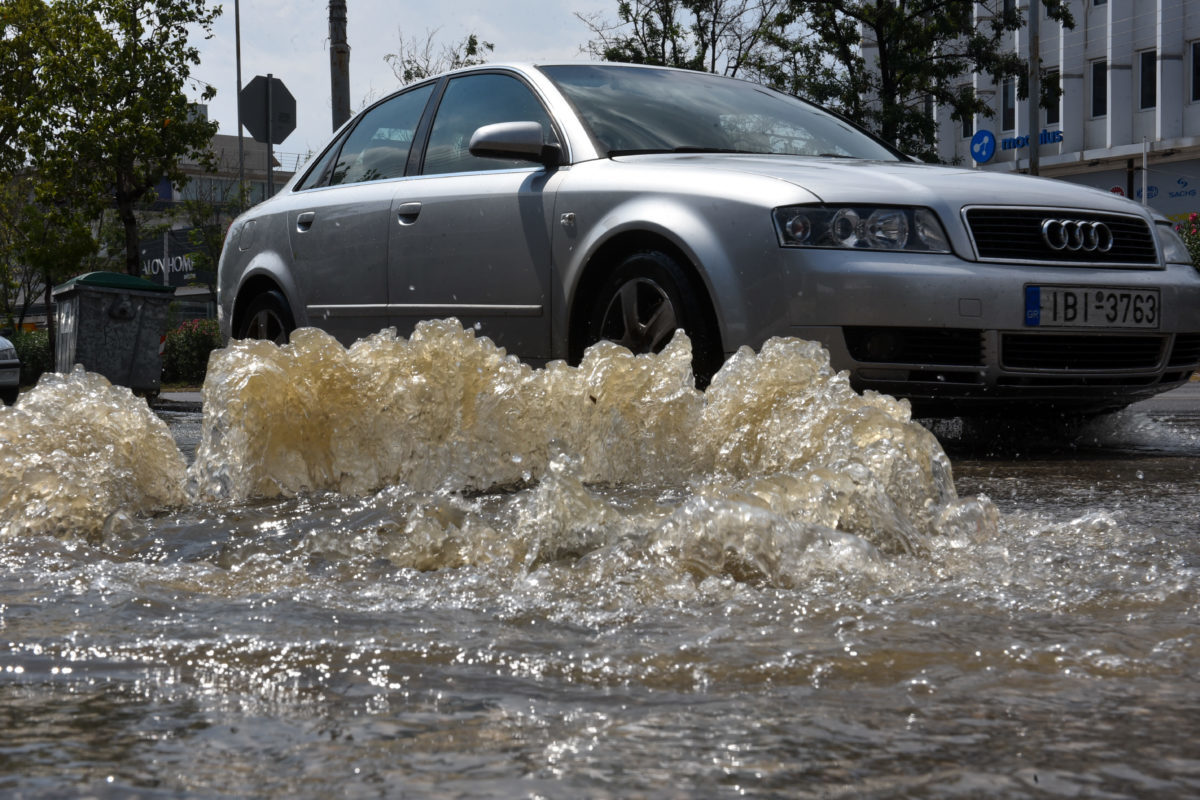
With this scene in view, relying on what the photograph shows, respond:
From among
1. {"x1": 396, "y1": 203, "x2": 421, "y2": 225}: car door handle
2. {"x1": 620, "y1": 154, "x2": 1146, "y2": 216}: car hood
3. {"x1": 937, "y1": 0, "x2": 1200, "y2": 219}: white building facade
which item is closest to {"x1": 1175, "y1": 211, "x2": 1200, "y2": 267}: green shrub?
{"x1": 937, "y1": 0, "x2": 1200, "y2": 219}: white building facade

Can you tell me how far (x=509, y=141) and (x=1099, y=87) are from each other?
4045 cm

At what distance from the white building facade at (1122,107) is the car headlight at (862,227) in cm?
3326

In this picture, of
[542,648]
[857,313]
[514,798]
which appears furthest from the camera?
[857,313]

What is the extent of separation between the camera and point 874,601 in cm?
265

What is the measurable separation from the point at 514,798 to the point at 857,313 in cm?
374

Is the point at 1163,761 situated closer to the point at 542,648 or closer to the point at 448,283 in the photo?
the point at 542,648

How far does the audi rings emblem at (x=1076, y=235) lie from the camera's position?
554 centimetres

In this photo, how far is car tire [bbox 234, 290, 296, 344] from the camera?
7.32 metres

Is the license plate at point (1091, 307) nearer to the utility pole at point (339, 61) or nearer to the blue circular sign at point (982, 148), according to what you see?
the utility pole at point (339, 61)

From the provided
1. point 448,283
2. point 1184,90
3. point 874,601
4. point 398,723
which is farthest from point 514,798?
point 1184,90

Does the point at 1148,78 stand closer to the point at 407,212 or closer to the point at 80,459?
the point at 407,212

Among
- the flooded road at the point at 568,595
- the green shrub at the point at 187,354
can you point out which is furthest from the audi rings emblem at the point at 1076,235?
the green shrub at the point at 187,354

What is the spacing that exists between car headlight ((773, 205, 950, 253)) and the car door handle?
6.43ft

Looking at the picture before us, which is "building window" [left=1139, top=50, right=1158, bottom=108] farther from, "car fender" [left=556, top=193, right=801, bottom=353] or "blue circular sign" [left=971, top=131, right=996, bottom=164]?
"car fender" [left=556, top=193, right=801, bottom=353]
